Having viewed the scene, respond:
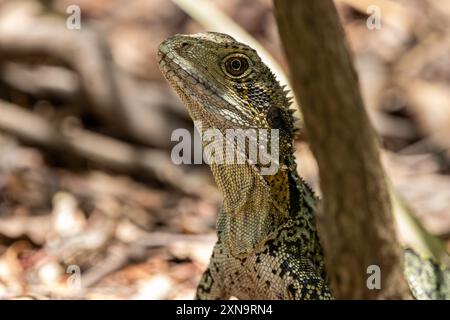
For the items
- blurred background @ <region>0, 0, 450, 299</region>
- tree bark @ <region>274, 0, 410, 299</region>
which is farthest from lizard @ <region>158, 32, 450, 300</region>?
blurred background @ <region>0, 0, 450, 299</region>

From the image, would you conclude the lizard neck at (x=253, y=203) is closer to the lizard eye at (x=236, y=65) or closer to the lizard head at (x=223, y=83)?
the lizard head at (x=223, y=83)

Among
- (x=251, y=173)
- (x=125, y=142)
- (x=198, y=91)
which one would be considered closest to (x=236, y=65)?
(x=198, y=91)

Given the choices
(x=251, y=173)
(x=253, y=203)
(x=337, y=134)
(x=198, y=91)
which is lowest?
(x=337, y=134)

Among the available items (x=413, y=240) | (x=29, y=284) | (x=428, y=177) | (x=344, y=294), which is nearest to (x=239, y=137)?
(x=344, y=294)

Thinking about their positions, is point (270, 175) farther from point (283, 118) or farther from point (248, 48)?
point (248, 48)

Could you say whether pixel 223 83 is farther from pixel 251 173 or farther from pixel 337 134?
pixel 337 134

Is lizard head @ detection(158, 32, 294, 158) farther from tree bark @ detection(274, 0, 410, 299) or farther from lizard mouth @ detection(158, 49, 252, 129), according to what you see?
tree bark @ detection(274, 0, 410, 299)

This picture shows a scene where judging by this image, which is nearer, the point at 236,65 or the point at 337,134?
the point at 337,134
